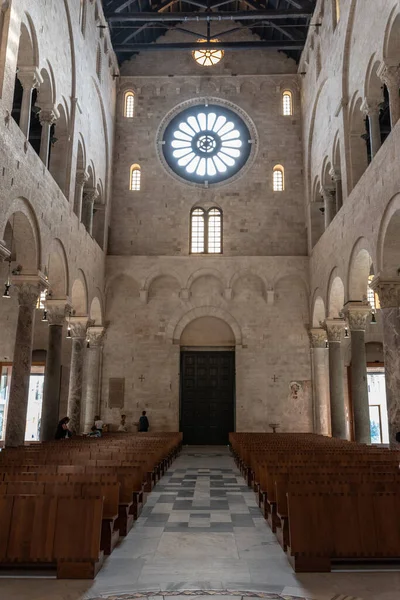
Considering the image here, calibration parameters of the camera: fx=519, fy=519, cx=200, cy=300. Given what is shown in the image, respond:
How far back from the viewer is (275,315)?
24.6 metres

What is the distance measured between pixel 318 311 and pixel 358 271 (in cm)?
679

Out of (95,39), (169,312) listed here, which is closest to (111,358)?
(169,312)

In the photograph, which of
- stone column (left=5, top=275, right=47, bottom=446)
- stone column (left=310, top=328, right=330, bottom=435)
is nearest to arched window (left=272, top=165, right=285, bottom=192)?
stone column (left=310, top=328, right=330, bottom=435)

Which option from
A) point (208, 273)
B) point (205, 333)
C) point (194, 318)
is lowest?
point (205, 333)

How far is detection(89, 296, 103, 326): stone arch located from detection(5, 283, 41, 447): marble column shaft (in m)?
8.80

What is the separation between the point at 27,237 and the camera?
14062mm

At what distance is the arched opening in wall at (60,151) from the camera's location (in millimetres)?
17469

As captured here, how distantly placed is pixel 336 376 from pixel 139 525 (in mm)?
A: 14272

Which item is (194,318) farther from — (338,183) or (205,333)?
(338,183)

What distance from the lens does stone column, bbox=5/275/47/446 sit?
13.5 metres

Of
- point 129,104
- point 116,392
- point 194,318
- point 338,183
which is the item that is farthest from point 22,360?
point 129,104

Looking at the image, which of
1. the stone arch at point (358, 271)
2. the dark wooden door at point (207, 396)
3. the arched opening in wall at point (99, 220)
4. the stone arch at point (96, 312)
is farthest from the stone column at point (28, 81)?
the dark wooden door at point (207, 396)

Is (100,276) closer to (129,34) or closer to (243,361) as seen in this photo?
(243,361)

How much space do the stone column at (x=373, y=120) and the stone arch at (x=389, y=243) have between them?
2895 millimetres
